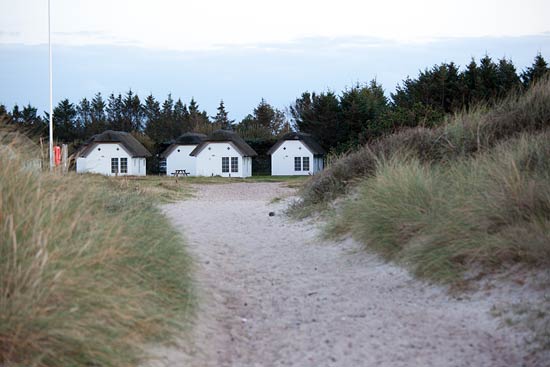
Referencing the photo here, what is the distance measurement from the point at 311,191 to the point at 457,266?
8781 mm

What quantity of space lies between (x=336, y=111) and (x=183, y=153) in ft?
45.1

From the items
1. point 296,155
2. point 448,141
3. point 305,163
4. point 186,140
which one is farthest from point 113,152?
point 448,141

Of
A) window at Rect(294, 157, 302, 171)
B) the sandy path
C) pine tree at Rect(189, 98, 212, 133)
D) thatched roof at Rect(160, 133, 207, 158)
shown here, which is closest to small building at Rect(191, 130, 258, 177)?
thatched roof at Rect(160, 133, 207, 158)

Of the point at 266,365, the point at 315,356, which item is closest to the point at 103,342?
the point at 266,365

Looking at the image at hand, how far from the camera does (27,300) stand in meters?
4.67

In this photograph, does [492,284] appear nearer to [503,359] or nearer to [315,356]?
[503,359]

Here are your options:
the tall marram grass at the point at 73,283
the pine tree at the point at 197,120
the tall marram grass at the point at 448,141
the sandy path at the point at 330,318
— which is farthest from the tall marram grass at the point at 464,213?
the pine tree at the point at 197,120

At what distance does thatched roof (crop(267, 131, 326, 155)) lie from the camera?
5562cm

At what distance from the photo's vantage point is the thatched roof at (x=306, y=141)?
5562 centimetres

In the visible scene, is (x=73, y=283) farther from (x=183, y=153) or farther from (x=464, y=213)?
(x=183, y=153)

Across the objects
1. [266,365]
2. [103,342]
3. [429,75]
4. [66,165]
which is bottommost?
[266,365]

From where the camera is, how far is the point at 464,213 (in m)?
8.33

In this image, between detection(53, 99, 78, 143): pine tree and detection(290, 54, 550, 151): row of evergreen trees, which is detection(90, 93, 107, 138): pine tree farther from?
detection(290, 54, 550, 151): row of evergreen trees

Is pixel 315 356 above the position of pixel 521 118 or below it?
below
